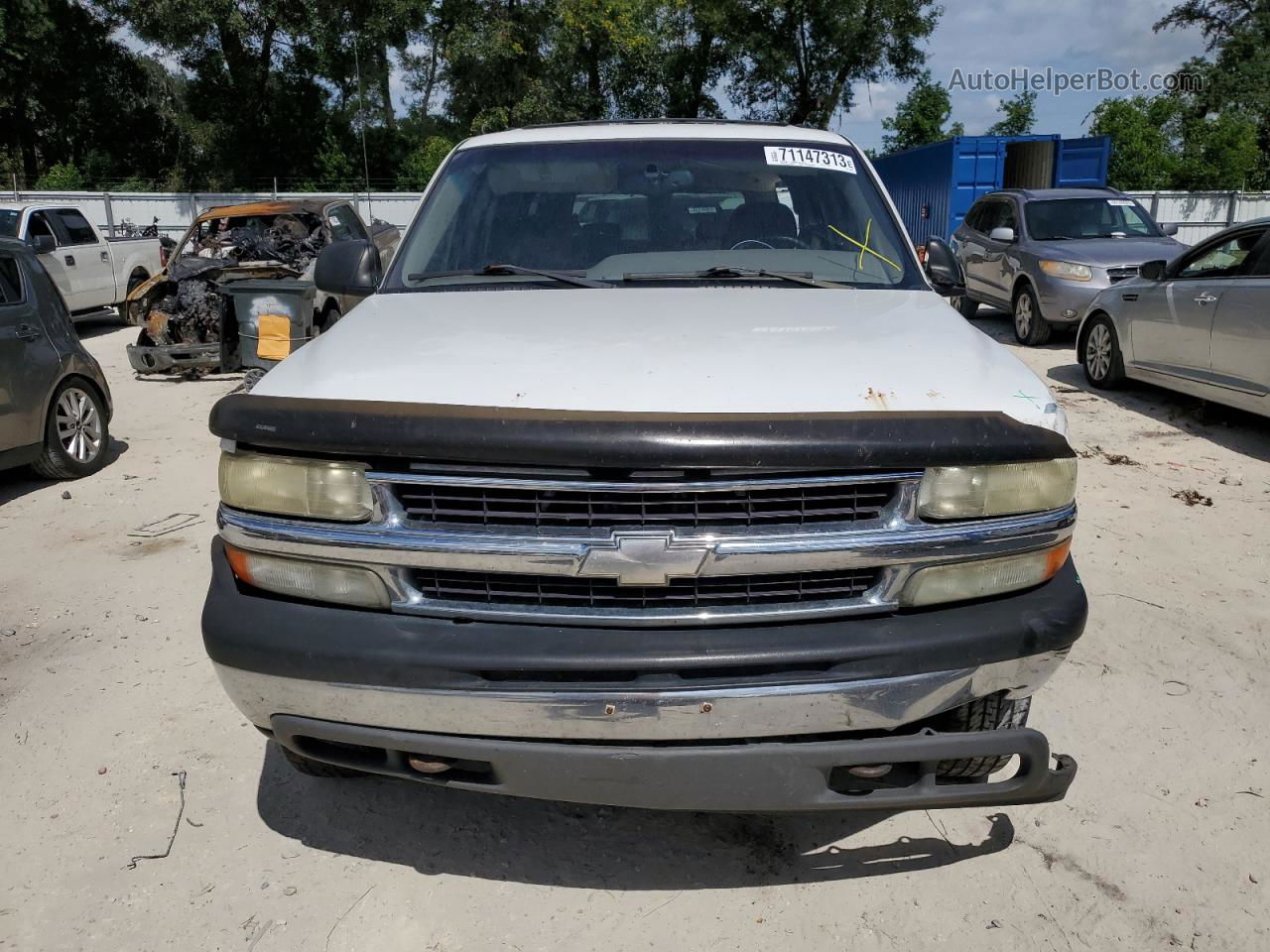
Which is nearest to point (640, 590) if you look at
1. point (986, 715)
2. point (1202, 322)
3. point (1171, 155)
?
point (986, 715)

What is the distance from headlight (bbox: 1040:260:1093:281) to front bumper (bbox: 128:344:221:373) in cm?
885

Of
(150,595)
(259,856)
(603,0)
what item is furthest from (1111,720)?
(603,0)

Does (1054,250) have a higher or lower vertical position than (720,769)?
higher

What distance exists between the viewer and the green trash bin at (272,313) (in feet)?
31.4

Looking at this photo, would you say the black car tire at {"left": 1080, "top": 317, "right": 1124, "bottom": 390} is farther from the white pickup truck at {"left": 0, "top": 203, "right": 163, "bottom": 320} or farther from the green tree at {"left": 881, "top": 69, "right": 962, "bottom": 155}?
the green tree at {"left": 881, "top": 69, "right": 962, "bottom": 155}

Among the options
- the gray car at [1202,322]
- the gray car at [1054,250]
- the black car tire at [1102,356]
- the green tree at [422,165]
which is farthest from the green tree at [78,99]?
the gray car at [1202,322]

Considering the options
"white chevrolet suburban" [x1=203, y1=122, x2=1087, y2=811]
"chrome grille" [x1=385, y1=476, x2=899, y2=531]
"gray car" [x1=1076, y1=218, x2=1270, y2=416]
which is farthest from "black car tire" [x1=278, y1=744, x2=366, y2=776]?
"gray car" [x1=1076, y1=218, x2=1270, y2=416]

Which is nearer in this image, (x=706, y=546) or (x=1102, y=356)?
(x=706, y=546)

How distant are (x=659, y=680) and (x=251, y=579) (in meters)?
1.03

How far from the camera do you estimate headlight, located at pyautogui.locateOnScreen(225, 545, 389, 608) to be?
2.26 meters

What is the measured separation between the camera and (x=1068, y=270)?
34.6 ft

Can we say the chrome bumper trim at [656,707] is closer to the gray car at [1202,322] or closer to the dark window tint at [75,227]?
the gray car at [1202,322]

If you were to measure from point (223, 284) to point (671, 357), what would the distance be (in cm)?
872

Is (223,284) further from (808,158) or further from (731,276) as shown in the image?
(731,276)
